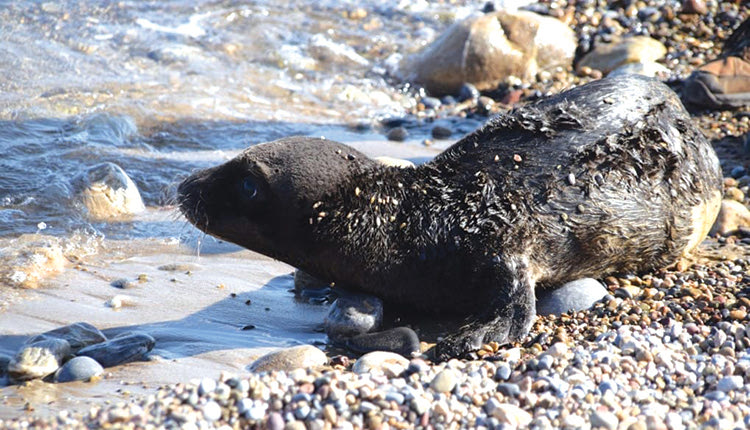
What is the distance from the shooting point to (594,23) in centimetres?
1159

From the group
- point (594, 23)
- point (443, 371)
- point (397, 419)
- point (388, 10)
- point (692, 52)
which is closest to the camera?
point (397, 419)

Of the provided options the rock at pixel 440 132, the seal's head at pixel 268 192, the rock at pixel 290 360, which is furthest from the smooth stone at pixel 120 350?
the rock at pixel 440 132

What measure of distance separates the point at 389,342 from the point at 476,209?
94 centimetres

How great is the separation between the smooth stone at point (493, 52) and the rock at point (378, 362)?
6444 mm

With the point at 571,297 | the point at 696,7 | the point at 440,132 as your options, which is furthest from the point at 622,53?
the point at 571,297

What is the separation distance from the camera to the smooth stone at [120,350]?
4.58 meters

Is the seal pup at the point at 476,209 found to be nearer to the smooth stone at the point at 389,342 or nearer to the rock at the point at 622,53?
the smooth stone at the point at 389,342

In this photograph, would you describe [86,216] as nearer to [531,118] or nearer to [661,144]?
[531,118]

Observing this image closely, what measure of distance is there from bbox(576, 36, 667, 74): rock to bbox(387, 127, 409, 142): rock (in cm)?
256

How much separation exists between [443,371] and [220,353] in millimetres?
1291

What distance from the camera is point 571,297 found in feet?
17.9

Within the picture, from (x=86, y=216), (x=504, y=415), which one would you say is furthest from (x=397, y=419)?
(x=86, y=216)

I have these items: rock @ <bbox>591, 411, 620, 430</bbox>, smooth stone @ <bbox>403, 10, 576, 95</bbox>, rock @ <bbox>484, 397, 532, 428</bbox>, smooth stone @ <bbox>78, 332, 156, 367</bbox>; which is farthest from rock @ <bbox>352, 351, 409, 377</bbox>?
smooth stone @ <bbox>403, 10, 576, 95</bbox>

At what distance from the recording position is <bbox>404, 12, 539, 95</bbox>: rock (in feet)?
35.5
